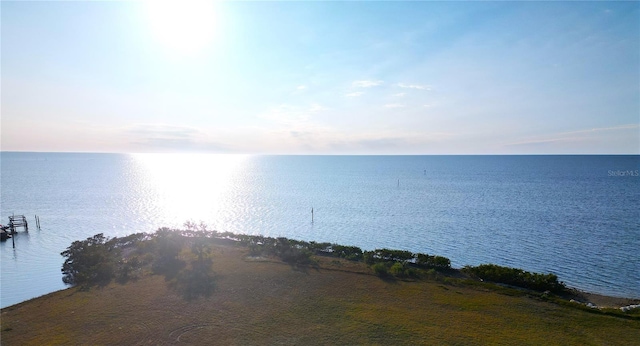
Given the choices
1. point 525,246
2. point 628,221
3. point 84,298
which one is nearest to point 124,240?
point 84,298

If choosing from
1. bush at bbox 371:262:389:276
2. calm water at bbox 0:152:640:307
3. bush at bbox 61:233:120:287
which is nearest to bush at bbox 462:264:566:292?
calm water at bbox 0:152:640:307

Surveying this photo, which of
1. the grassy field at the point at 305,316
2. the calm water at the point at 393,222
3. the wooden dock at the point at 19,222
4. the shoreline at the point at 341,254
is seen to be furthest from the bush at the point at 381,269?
the wooden dock at the point at 19,222

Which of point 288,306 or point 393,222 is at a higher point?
point 288,306

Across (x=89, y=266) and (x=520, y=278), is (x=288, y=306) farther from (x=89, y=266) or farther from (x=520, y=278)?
(x=89, y=266)

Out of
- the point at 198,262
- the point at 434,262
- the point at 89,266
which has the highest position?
the point at 89,266

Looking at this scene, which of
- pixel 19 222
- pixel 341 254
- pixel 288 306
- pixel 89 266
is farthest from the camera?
pixel 19 222

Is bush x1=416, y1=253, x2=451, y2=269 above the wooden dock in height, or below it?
below

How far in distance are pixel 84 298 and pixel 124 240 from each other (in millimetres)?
20311

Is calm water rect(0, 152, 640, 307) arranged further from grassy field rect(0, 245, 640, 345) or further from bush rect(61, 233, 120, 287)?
Answer: grassy field rect(0, 245, 640, 345)

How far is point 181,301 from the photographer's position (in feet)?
88.7

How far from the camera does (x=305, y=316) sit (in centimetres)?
2431

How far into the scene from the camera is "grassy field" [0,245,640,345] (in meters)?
21.4

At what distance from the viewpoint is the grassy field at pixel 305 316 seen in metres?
21.4

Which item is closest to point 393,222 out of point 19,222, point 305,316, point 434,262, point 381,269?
point 434,262
